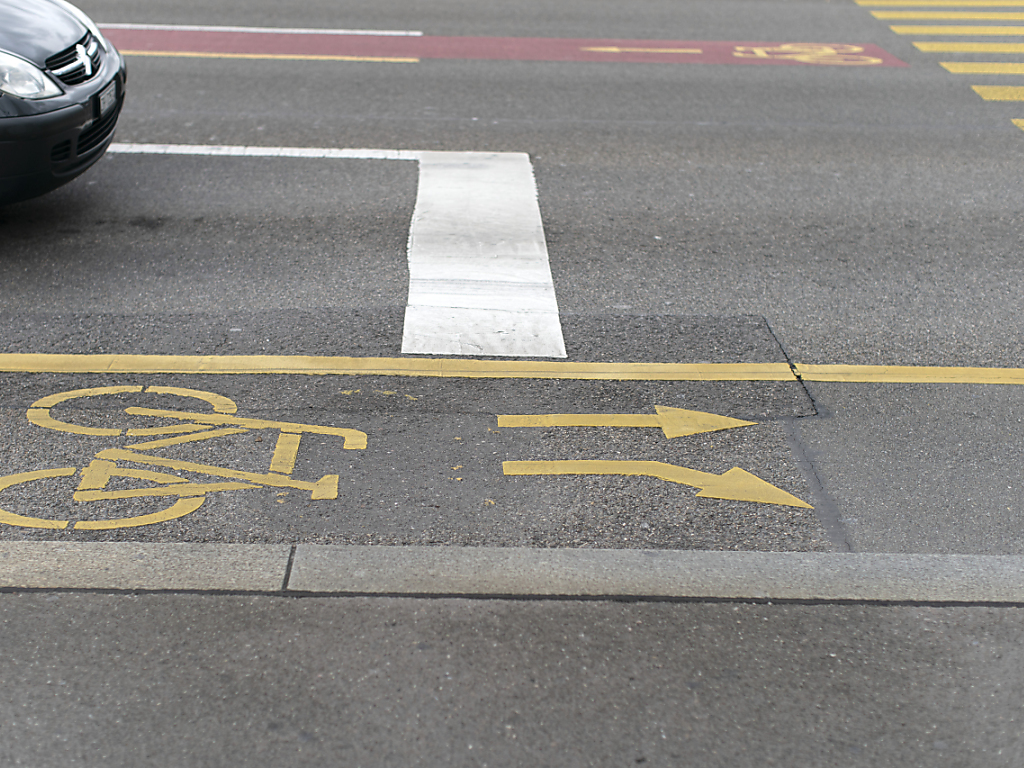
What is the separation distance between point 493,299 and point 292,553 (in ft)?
8.13

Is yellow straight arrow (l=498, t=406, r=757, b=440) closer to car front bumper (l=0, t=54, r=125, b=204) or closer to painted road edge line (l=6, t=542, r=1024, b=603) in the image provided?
painted road edge line (l=6, t=542, r=1024, b=603)

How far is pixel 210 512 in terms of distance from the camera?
396 centimetres

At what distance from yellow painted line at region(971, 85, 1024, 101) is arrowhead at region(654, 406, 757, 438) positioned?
7046 mm

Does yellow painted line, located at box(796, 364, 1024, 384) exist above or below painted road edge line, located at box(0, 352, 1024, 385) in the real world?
above

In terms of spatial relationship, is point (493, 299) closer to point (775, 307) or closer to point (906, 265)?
point (775, 307)

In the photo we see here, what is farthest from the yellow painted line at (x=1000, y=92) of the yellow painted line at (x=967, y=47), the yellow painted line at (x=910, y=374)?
the yellow painted line at (x=910, y=374)

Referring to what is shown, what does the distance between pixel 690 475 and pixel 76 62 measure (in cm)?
471

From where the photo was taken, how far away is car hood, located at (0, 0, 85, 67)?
5.81 meters

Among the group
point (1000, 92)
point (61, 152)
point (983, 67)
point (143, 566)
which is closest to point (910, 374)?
point (143, 566)

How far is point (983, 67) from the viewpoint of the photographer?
10812mm

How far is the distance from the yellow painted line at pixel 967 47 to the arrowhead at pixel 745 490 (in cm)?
916

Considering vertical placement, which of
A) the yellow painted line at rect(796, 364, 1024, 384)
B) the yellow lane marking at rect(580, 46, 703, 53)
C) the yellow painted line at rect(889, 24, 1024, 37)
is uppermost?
the yellow painted line at rect(889, 24, 1024, 37)

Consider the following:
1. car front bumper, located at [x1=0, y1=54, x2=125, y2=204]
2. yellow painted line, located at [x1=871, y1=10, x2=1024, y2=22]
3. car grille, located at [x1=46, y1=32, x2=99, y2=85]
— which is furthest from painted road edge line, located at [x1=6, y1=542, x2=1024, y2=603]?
yellow painted line, located at [x1=871, y1=10, x2=1024, y2=22]

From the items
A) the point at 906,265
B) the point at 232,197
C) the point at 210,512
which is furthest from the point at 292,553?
the point at 906,265
